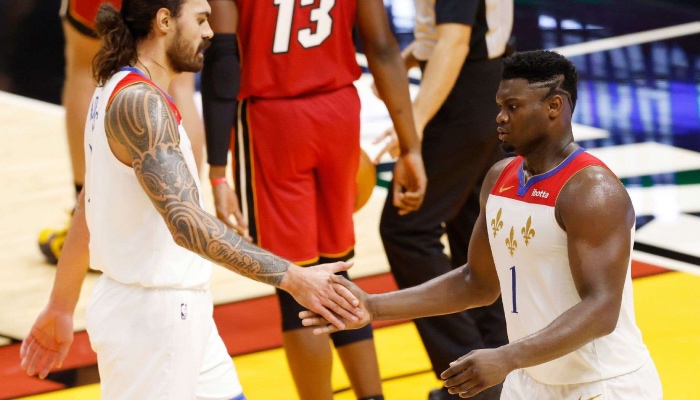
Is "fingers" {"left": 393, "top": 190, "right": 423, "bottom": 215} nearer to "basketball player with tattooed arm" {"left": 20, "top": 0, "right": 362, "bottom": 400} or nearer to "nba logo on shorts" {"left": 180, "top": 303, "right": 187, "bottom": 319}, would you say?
"basketball player with tattooed arm" {"left": 20, "top": 0, "right": 362, "bottom": 400}

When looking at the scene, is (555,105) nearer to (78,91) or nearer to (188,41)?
(188,41)

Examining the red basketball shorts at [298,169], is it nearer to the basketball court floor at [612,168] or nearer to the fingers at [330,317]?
the basketball court floor at [612,168]

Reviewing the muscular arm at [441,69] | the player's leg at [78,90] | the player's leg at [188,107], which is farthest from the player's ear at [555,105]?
the player's leg at [78,90]

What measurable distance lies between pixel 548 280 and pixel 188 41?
1.26 meters

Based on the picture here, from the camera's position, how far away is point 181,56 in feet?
11.5

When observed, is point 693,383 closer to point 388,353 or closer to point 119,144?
point 388,353

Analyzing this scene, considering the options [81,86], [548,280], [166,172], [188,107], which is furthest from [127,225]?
[81,86]

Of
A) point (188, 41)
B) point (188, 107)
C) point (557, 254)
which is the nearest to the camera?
point (557, 254)

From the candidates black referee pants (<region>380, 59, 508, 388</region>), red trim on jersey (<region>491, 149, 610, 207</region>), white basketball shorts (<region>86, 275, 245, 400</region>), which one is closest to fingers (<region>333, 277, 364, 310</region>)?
white basketball shorts (<region>86, 275, 245, 400</region>)

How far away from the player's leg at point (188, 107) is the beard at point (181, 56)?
213cm

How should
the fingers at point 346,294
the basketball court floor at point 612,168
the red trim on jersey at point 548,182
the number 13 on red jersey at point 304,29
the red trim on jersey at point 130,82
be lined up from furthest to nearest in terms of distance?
1. the basketball court floor at point 612,168
2. the number 13 on red jersey at point 304,29
3. the fingers at point 346,294
4. the red trim on jersey at point 130,82
5. the red trim on jersey at point 548,182

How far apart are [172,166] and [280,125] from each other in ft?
3.89

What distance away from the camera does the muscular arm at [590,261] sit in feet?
9.67

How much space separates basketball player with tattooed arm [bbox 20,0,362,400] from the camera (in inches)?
127
